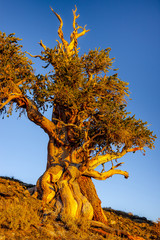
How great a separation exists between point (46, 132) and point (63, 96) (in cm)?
348

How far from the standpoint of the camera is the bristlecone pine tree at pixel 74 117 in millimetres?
17750

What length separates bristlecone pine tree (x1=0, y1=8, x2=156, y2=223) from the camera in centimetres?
1775

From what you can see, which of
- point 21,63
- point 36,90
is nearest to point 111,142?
point 36,90

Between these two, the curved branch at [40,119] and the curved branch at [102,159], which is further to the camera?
the curved branch at [40,119]

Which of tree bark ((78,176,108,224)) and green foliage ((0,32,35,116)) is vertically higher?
green foliage ((0,32,35,116))

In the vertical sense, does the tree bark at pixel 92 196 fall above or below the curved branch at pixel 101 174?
below

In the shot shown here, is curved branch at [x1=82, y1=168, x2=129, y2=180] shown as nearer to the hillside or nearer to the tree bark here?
the tree bark

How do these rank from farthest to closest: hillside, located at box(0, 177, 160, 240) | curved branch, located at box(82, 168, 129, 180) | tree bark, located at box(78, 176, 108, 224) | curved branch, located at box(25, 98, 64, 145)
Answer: curved branch, located at box(25, 98, 64, 145), curved branch, located at box(82, 168, 129, 180), tree bark, located at box(78, 176, 108, 224), hillside, located at box(0, 177, 160, 240)

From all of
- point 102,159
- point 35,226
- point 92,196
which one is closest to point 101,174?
point 102,159

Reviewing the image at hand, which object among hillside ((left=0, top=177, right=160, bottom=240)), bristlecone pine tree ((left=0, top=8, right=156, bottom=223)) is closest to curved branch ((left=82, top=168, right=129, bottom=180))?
bristlecone pine tree ((left=0, top=8, right=156, bottom=223))

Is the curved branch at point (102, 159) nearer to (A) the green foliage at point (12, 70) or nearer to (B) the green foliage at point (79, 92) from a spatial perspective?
(B) the green foliage at point (79, 92)

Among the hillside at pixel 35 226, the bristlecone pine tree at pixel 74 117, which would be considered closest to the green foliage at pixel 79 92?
the bristlecone pine tree at pixel 74 117

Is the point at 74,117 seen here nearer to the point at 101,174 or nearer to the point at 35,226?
the point at 101,174

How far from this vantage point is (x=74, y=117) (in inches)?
760
